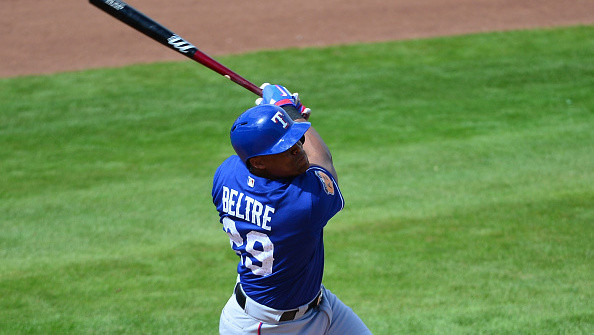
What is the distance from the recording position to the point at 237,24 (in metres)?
14.1

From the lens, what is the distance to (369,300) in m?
5.71

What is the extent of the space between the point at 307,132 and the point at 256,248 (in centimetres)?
79

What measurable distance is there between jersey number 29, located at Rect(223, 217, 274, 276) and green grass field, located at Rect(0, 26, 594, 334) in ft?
6.28

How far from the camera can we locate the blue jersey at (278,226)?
341 centimetres

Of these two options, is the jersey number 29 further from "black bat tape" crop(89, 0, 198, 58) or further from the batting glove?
"black bat tape" crop(89, 0, 198, 58)

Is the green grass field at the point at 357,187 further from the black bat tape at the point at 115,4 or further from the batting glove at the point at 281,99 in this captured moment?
the black bat tape at the point at 115,4

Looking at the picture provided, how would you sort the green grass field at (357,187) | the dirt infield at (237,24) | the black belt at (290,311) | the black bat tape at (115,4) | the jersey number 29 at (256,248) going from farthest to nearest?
the dirt infield at (237,24) → the green grass field at (357,187) → the black bat tape at (115,4) → the black belt at (290,311) → the jersey number 29 at (256,248)

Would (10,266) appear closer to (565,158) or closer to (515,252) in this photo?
(515,252)

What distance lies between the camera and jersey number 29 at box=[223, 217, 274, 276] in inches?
138

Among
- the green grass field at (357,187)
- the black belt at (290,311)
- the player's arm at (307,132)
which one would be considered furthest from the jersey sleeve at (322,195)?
the green grass field at (357,187)

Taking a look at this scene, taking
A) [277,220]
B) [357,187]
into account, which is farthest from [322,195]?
[357,187]

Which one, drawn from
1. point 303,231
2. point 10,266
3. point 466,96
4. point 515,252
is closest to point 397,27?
point 466,96

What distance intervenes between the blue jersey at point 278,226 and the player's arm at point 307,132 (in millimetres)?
155

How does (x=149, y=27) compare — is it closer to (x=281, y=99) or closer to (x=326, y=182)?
(x=281, y=99)
